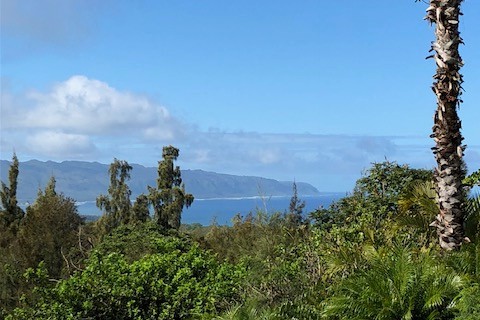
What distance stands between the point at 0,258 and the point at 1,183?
518 inches

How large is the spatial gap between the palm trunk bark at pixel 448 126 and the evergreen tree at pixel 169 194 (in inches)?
962

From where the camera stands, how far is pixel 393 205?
1486 cm

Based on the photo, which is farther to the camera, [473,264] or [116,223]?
[116,223]

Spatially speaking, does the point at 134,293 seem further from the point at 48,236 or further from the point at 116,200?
the point at 116,200

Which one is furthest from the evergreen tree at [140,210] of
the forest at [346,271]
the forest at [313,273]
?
the forest at [346,271]

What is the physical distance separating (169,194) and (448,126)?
2592cm

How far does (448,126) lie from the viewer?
30.1 feet

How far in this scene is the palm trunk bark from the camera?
9203 millimetres

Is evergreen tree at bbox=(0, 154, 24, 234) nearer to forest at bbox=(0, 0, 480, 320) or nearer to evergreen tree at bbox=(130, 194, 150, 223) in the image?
evergreen tree at bbox=(130, 194, 150, 223)

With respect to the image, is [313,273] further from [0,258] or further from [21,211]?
[21,211]

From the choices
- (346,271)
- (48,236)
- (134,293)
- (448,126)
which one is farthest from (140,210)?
(448,126)

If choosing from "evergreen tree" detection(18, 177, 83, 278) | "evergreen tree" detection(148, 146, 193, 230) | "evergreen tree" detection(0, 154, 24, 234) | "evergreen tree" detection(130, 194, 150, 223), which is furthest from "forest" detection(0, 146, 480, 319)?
"evergreen tree" detection(0, 154, 24, 234)

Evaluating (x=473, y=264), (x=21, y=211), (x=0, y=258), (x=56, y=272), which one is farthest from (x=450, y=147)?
(x=21, y=211)

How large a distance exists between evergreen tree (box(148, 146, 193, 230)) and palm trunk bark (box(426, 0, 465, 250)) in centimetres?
2444
